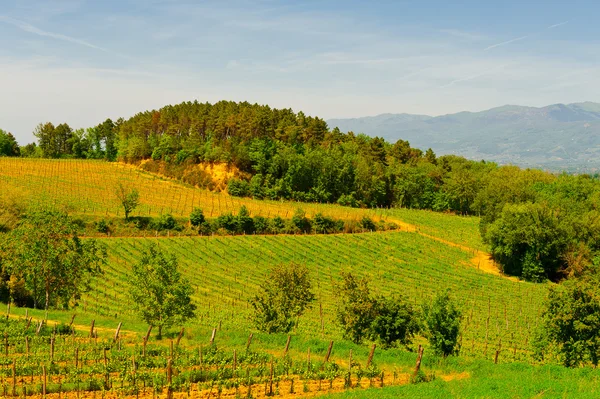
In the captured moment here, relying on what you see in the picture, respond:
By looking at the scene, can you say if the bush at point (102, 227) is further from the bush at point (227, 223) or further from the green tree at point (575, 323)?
the green tree at point (575, 323)

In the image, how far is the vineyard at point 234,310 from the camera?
77.6 feet

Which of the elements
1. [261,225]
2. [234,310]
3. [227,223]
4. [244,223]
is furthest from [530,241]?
[234,310]

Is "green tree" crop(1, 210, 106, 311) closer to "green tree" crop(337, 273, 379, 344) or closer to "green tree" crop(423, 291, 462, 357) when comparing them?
"green tree" crop(337, 273, 379, 344)

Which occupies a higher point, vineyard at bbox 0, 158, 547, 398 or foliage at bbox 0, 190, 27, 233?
foliage at bbox 0, 190, 27, 233

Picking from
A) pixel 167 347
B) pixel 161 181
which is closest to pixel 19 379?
pixel 167 347

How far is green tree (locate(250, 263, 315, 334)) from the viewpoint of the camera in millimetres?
34688

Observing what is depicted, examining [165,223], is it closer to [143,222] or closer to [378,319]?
[143,222]

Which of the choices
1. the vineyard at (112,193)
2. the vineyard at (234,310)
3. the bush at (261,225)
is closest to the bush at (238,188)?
the vineyard at (112,193)

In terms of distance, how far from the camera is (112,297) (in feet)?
166

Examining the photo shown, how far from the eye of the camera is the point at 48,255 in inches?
1452

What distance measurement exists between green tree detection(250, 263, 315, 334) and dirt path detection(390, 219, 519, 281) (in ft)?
170

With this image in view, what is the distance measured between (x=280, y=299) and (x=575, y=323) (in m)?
20.2

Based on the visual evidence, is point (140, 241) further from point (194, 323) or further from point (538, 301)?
point (538, 301)

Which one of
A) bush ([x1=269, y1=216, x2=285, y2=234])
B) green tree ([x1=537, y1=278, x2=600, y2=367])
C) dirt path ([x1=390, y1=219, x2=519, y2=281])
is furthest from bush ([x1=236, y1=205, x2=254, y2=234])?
green tree ([x1=537, y1=278, x2=600, y2=367])
